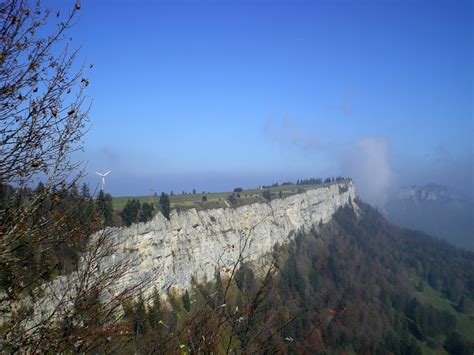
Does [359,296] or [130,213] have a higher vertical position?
[130,213]

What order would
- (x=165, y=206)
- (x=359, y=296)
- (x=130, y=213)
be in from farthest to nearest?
(x=359, y=296), (x=165, y=206), (x=130, y=213)

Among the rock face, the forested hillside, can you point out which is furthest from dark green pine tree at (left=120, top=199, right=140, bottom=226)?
the forested hillside

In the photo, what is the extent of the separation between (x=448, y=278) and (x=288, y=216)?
69.0 meters

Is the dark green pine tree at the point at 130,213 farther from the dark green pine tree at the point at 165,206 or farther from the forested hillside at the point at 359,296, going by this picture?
the forested hillside at the point at 359,296

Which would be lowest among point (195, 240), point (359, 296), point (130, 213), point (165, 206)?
point (359, 296)

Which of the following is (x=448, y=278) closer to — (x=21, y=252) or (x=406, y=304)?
(x=406, y=304)

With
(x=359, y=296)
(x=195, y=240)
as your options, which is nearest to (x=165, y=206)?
(x=195, y=240)

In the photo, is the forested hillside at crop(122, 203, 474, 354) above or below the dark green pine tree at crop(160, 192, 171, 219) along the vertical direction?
below

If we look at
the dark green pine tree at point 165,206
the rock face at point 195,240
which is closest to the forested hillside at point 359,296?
the rock face at point 195,240

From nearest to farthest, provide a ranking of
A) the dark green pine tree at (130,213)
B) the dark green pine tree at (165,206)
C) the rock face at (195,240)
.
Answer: the dark green pine tree at (130,213), the rock face at (195,240), the dark green pine tree at (165,206)

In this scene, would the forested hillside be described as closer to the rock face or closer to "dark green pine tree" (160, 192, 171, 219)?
the rock face

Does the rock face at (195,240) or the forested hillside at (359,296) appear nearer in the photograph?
the forested hillside at (359,296)

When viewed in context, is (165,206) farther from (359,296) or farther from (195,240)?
(359,296)

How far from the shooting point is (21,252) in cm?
681
